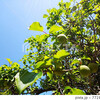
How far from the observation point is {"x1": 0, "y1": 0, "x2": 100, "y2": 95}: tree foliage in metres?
1.08

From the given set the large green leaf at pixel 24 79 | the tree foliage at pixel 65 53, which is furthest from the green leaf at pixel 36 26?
the large green leaf at pixel 24 79

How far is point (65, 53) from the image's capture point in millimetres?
948

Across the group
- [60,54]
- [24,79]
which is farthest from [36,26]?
[24,79]

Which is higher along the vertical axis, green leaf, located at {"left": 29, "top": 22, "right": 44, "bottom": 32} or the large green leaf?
green leaf, located at {"left": 29, "top": 22, "right": 44, "bottom": 32}

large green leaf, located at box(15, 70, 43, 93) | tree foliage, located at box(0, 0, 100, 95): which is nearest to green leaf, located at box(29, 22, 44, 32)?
tree foliage, located at box(0, 0, 100, 95)

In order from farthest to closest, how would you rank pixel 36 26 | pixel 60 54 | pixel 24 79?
pixel 36 26, pixel 60 54, pixel 24 79

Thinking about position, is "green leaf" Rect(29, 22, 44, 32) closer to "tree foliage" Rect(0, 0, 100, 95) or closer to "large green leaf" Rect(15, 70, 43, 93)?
"tree foliage" Rect(0, 0, 100, 95)

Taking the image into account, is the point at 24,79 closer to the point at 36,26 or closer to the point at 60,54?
the point at 60,54

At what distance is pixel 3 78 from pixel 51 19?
7.35ft

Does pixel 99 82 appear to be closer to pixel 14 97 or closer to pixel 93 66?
pixel 93 66

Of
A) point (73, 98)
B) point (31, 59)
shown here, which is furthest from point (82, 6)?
point (73, 98)

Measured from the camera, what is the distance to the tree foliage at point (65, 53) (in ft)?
3.56

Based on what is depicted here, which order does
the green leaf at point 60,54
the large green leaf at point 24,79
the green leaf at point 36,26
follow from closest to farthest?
the large green leaf at point 24,79
the green leaf at point 60,54
the green leaf at point 36,26

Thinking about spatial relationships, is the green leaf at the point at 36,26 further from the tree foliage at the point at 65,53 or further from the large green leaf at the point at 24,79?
the large green leaf at the point at 24,79
